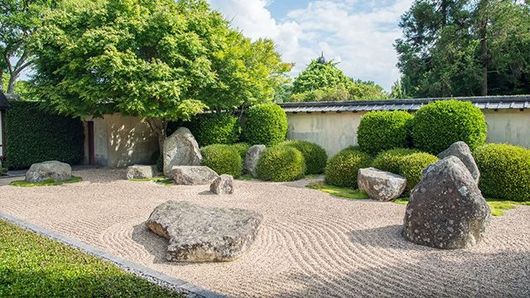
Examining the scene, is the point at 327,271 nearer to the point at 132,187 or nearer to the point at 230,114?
the point at 132,187

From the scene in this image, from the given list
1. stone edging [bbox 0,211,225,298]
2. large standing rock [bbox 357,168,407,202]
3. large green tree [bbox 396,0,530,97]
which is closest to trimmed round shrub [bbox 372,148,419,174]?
large standing rock [bbox 357,168,407,202]

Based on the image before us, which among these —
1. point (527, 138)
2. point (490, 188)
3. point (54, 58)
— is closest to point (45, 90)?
point (54, 58)

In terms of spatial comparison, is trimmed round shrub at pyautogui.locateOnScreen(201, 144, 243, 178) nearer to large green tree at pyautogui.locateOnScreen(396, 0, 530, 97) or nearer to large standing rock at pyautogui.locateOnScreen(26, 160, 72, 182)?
large standing rock at pyautogui.locateOnScreen(26, 160, 72, 182)

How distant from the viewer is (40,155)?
16953mm

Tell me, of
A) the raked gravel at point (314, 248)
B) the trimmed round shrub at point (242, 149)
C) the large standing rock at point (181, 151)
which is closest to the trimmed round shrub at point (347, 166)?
the raked gravel at point (314, 248)

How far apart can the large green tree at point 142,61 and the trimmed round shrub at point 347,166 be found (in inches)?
161

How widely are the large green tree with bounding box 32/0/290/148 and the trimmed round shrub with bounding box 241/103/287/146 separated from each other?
723mm

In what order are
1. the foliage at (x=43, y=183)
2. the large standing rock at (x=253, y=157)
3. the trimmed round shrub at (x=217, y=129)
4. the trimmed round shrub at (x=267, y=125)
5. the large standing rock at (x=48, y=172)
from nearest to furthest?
the foliage at (x=43, y=183) < the large standing rock at (x=48, y=172) < the large standing rock at (x=253, y=157) < the trimmed round shrub at (x=267, y=125) < the trimmed round shrub at (x=217, y=129)

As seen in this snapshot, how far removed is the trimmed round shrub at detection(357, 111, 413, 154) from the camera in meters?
11.7

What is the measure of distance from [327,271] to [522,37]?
2043 centimetres

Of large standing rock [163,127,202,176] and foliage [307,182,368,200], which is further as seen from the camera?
large standing rock [163,127,202,176]

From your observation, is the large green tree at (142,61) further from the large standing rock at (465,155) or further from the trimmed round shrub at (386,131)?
the large standing rock at (465,155)

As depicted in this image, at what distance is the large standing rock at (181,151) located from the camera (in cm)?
1441

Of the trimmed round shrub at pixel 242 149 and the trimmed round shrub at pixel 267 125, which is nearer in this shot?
the trimmed round shrub at pixel 242 149
